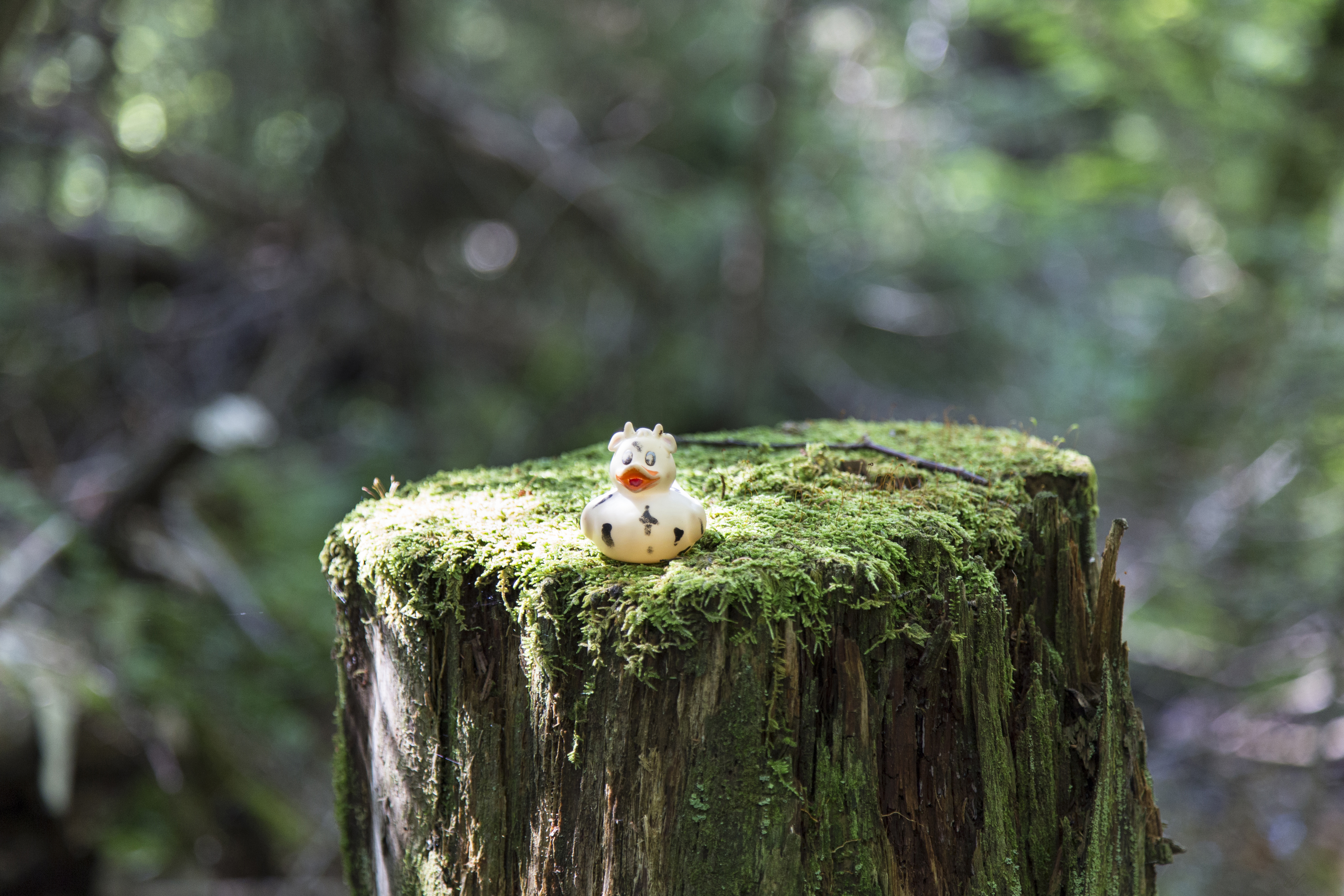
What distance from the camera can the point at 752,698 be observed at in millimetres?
1428

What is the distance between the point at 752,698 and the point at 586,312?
19.7ft

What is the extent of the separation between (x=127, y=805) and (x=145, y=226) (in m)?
5.73

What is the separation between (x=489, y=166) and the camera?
6707mm

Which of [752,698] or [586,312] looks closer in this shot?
[752,698]

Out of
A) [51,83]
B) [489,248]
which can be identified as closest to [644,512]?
[51,83]

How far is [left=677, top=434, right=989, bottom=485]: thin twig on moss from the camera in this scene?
6.63 feet

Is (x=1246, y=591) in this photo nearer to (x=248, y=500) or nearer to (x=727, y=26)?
(x=727, y=26)

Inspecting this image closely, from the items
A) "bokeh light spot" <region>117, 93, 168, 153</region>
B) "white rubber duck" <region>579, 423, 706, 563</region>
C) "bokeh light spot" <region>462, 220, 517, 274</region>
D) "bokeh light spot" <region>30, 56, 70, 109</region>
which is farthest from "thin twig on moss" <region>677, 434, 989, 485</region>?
"bokeh light spot" <region>117, 93, 168, 153</region>

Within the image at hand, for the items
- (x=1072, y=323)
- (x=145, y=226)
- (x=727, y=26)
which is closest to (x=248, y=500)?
(x=145, y=226)

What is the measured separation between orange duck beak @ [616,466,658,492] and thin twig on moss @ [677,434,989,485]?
2.54ft

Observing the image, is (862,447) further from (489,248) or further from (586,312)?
(489,248)

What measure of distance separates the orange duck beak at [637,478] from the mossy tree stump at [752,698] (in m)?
0.14

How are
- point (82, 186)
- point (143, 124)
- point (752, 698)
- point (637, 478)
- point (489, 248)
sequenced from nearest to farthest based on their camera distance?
point (752, 698) → point (637, 478) → point (143, 124) → point (82, 186) → point (489, 248)

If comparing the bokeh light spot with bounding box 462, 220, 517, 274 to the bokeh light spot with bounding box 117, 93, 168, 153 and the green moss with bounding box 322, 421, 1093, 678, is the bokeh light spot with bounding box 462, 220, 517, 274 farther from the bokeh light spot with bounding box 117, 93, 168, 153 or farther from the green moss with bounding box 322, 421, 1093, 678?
the green moss with bounding box 322, 421, 1093, 678
